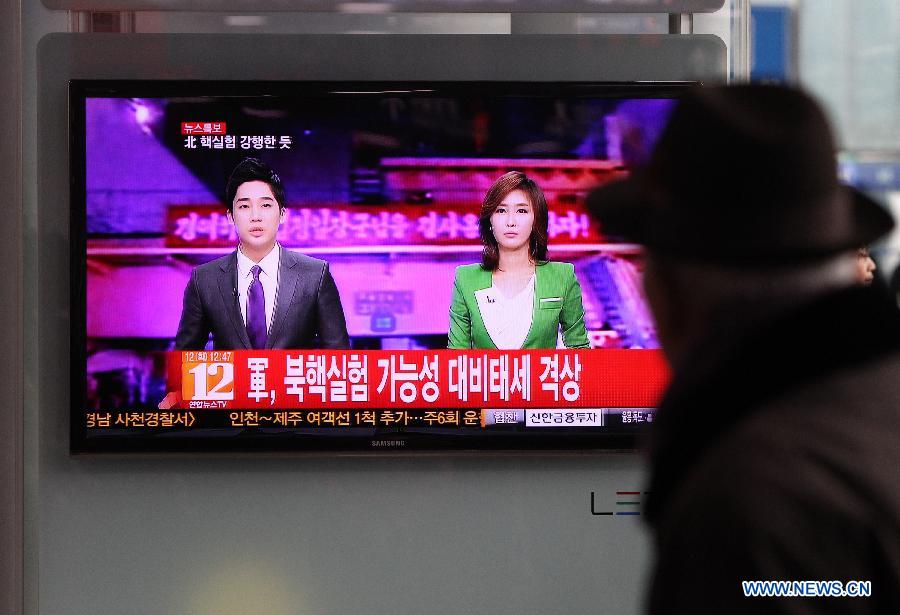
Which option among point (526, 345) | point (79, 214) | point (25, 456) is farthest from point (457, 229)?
point (25, 456)

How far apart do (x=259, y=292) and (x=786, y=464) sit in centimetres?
260

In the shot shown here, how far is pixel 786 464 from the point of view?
93cm

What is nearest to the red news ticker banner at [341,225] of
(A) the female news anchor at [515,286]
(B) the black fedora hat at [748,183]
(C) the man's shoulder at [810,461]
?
(A) the female news anchor at [515,286]

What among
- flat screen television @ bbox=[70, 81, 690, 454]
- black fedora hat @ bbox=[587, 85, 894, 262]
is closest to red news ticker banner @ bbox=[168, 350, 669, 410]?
flat screen television @ bbox=[70, 81, 690, 454]

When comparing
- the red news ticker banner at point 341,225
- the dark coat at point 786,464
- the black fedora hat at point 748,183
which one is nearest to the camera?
the dark coat at point 786,464

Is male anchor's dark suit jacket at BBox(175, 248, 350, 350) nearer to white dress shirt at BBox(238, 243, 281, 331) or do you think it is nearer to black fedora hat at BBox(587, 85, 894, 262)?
white dress shirt at BBox(238, 243, 281, 331)

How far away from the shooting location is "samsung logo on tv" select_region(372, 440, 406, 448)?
11.0 ft

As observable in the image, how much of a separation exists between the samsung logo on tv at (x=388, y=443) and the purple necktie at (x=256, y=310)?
49 cm

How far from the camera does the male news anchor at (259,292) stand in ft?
11.0

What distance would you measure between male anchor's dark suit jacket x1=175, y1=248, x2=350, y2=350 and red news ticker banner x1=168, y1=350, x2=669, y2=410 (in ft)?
0.14

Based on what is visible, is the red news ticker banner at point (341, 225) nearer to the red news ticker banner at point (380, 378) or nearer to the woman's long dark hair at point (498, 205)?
the woman's long dark hair at point (498, 205)

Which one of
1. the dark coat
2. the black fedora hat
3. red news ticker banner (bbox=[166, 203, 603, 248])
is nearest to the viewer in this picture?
the dark coat

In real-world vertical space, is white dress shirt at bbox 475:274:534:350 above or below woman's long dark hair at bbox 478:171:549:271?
below

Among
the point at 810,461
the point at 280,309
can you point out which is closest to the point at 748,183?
the point at 810,461
